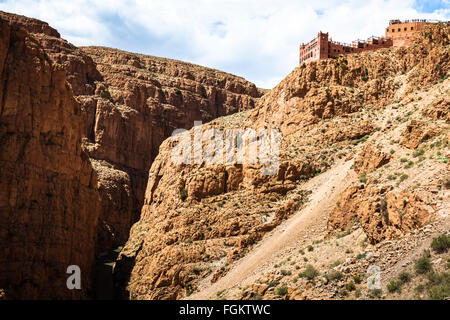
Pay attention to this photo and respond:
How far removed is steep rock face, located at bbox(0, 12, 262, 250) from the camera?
309 feet

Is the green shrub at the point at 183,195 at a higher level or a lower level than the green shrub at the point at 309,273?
higher

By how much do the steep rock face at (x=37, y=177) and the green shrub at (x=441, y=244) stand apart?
34664 millimetres

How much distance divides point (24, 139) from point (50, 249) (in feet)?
35.9

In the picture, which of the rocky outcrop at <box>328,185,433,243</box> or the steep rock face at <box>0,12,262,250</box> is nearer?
the rocky outcrop at <box>328,185,433,243</box>

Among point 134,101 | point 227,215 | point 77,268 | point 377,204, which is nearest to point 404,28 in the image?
point 227,215

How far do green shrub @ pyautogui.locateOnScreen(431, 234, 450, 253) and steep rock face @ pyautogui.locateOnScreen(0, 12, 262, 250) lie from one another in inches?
2432

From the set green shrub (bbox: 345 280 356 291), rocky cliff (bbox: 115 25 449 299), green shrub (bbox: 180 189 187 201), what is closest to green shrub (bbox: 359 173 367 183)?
rocky cliff (bbox: 115 25 449 299)

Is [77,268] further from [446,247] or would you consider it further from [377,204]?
[446,247]

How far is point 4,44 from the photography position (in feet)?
166

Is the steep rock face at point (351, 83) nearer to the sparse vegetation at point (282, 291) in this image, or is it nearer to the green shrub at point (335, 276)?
the sparse vegetation at point (282, 291)

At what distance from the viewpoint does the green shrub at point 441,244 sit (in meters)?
26.2

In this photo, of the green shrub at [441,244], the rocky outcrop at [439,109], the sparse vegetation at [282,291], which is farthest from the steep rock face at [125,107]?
the green shrub at [441,244]

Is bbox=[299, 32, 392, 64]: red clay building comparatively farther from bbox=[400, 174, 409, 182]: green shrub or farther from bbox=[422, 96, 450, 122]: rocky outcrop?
bbox=[400, 174, 409, 182]: green shrub

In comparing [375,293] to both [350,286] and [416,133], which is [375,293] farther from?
[416,133]
